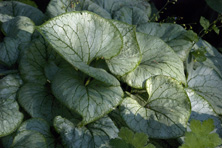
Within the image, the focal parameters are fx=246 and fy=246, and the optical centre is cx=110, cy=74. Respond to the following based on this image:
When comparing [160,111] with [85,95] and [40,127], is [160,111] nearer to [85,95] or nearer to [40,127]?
[85,95]

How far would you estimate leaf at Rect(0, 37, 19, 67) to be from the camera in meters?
1.63

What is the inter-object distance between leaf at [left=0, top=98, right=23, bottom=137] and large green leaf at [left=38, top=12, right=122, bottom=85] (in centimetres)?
46

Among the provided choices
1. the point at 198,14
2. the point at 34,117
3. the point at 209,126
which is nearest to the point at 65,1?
the point at 34,117

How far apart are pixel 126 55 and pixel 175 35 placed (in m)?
0.58

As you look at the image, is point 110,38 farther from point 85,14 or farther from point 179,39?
point 179,39

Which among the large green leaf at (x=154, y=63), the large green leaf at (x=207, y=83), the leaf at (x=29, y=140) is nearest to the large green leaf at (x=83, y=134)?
the leaf at (x=29, y=140)

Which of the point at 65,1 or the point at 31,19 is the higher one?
the point at 65,1

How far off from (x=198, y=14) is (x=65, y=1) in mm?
1796

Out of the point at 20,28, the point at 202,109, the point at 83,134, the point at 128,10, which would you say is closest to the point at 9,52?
the point at 20,28

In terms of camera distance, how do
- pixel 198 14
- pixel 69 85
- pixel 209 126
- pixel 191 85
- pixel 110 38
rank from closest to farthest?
pixel 209 126
pixel 69 85
pixel 110 38
pixel 191 85
pixel 198 14

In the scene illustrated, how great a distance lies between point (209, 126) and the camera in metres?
1.15

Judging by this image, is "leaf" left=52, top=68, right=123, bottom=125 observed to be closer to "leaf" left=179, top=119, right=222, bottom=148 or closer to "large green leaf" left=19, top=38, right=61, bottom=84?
"large green leaf" left=19, top=38, right=61, bottom=84

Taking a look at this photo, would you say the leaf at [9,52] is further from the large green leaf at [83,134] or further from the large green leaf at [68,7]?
the large green leaf at [83,134]

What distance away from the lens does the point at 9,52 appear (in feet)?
5.39
